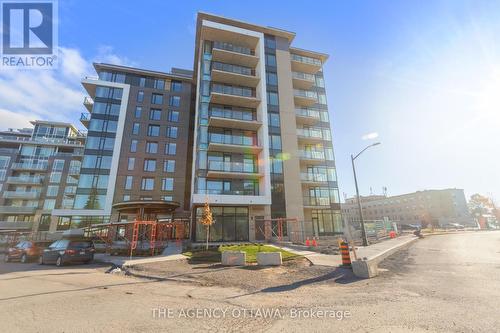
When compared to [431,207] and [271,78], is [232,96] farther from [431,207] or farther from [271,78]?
[431,207]

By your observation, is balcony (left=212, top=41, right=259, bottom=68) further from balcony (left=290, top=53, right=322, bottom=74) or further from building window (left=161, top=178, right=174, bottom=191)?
building window (left=161, top=178, right=174, bottom=191)

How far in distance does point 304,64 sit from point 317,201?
69.3 ft

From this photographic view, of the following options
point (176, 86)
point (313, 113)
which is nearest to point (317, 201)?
point (313, 113)

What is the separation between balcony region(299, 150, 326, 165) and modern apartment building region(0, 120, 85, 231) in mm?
41427

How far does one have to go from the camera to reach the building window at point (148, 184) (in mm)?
37438

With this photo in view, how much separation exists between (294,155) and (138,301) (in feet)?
83.7

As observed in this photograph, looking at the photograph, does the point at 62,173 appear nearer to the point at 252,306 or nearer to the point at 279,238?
the point at 279,238

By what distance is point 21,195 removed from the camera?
47.8 metres

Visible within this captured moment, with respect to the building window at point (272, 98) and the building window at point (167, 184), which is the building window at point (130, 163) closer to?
the building window at point (167, 184)

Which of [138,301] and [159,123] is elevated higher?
[159,123]

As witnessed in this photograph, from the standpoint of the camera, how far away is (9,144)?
2163 inches

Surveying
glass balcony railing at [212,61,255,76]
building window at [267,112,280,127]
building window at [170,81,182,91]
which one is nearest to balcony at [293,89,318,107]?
building window at [267,112,280,127]

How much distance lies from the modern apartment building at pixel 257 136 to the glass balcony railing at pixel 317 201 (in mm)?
133

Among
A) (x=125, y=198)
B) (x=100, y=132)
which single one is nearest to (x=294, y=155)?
(x=125, y=198)
